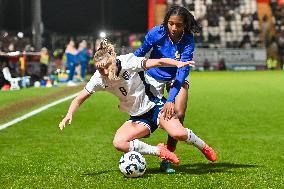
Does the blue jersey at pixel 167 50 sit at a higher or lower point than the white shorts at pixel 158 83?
higher

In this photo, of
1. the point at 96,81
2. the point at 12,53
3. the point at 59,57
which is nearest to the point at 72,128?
the point at 96,81

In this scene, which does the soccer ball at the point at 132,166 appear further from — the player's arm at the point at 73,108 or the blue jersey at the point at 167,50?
the blue jersey at the point at 167,50

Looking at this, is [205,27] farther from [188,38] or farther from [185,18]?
[185,18]

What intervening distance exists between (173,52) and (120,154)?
1.74 m

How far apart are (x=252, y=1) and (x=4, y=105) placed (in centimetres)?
3953

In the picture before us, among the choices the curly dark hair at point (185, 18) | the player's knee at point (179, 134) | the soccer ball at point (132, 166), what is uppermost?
the curly dark hair at point (185, 18)

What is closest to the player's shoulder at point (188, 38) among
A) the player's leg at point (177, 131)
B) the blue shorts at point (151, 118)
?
the blue shorts at point (151, 118)

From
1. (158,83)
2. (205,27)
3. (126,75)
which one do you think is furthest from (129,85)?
(205,27)

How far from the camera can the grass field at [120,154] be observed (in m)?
7.03

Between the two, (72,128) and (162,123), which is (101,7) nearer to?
(72,128)

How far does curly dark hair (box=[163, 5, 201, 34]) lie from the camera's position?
25.3 ft

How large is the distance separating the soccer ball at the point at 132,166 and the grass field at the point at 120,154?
8cm

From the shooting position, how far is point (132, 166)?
23.6ft

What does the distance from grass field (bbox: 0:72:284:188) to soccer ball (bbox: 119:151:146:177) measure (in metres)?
0.08
